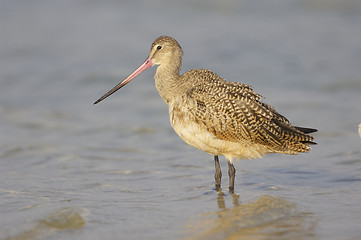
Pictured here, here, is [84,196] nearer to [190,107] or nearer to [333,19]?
[190,107]

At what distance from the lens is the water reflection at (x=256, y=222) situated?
5363 millimetres

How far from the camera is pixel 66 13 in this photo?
52.7 feet

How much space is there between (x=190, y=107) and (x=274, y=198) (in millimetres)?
1390

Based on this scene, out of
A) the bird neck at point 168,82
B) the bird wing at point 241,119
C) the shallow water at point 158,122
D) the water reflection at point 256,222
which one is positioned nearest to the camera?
the water reflection at point 256,222

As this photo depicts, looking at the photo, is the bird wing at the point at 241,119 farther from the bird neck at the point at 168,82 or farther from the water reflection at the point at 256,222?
the water reflection at the point at 256,222

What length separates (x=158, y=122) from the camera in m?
10.1

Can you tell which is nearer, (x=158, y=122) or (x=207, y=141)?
(x=207, y=141)

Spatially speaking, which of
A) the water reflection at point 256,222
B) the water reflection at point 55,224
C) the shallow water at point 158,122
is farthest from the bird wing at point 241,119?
the water reflection at point 55,224

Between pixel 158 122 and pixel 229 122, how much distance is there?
12.0ft

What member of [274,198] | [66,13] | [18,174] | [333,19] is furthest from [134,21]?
[274,198]

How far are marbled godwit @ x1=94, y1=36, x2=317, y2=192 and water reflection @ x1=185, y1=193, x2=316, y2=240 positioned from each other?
0.68m

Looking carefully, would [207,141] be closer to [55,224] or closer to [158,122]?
[55,224]

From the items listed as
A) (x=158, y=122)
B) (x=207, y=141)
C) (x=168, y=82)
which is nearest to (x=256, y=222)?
(x=207, y=141)

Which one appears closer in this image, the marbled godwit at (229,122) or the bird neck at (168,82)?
the marbled godwit at (229,122)
